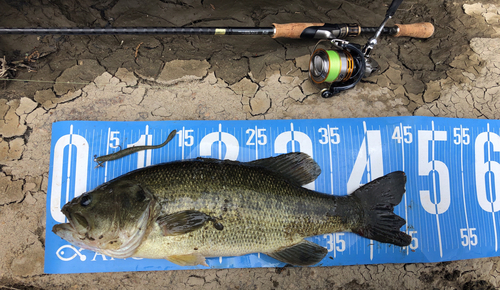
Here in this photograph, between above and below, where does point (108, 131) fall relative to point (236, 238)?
above

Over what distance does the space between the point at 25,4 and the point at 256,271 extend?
4.06m

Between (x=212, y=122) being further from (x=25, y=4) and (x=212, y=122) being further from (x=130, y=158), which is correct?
(x=25, y=4)

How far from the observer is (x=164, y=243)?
233cm

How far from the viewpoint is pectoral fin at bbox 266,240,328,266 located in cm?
259

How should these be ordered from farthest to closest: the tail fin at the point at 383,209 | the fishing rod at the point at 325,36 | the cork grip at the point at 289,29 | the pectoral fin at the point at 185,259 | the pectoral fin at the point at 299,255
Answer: the cork grip at the point at 289,29
the fishing rod at the point at 325,36
the tail fin at the point at 383,209
the pectoral fin at the point at 299,255
the pectoral fin at the point at 185,259

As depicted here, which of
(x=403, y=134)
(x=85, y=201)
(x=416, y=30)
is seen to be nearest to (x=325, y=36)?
(x=416, y=30)

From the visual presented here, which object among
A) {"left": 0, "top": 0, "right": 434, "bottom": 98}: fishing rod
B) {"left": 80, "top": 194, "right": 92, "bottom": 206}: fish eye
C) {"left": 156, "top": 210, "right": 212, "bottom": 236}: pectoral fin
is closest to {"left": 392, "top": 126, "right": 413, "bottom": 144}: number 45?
{"left": 0, "top": 0, "right": 434, "bottom": 98}: fishing rod

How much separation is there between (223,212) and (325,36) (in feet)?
7.32

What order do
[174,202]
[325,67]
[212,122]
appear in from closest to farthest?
[174,202]
[325,67]
[212,122]

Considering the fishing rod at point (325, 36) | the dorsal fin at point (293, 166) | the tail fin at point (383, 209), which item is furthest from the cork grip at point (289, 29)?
the tail fin at point (383, 209)

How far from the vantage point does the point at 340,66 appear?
2846 mm

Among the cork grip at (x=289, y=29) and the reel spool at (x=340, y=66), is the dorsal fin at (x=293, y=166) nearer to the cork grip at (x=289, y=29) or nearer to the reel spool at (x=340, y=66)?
the reel spool at (x=340, y=66)

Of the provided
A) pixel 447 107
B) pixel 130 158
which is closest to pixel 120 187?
pixel 130 158

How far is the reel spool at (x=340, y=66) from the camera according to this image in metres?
2.83
